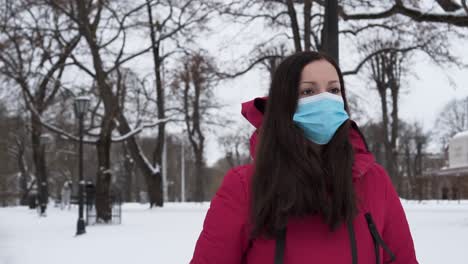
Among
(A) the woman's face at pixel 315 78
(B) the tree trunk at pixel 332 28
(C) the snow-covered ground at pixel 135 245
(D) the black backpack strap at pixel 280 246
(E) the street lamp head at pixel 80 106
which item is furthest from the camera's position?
(E) the street lamp head at pixel 80 106

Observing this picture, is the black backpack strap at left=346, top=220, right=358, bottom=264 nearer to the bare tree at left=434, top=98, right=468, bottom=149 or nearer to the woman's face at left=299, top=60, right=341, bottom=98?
the woman's face at left=299, top=60, right=341, bottom=98

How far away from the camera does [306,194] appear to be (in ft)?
6.49

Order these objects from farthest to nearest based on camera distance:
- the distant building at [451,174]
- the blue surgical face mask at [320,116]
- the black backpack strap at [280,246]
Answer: the distant building at [451,174]
the blue surgical face mask at [320,116]
the black backpack strap at [280,246]

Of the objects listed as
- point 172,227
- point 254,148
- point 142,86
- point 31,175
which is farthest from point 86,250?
point 31,175

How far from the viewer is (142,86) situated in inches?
1150

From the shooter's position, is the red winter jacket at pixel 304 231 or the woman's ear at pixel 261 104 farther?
the woman's ear at pixel 261 104

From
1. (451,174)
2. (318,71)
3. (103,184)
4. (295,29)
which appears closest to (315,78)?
(318,71)

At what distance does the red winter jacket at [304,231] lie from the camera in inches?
78.3

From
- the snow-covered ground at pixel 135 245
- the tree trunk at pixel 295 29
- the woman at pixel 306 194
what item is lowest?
the snow-covered ground at pixel 135 245

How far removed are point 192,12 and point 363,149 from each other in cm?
2075

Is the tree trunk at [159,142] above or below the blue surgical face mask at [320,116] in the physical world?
above

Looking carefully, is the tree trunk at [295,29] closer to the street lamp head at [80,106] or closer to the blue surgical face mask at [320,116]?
the street lamp head at [80,106]

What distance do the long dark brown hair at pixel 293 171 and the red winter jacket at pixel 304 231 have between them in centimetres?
5

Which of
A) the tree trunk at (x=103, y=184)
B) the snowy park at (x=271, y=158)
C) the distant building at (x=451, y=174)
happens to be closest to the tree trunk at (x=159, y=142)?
the snowy park at (x=271, y=158)
